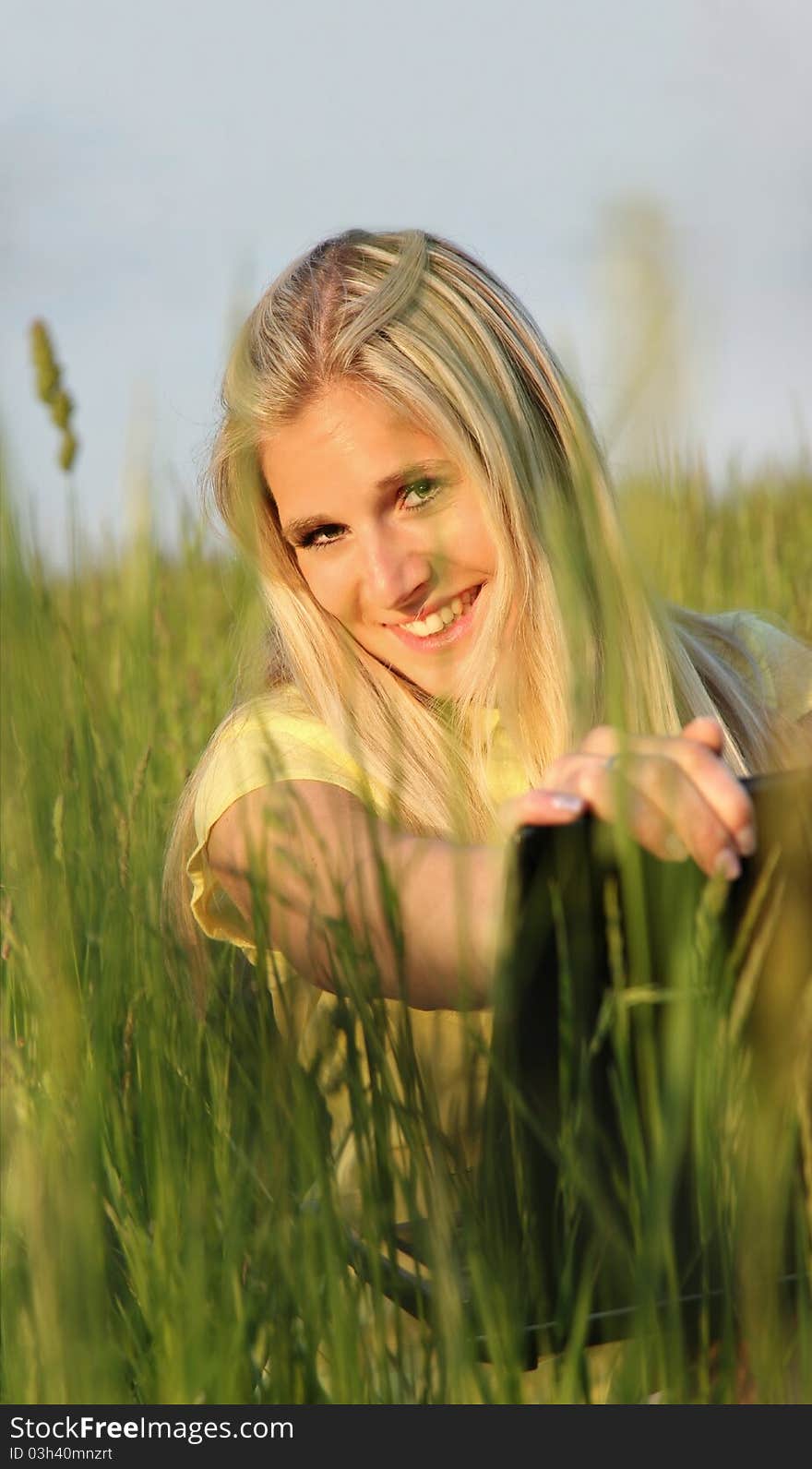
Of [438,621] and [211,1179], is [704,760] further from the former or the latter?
[438,621]

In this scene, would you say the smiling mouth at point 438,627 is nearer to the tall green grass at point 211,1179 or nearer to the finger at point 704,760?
the tall green grass at point 211,1179

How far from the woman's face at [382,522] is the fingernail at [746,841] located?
84 centimetres

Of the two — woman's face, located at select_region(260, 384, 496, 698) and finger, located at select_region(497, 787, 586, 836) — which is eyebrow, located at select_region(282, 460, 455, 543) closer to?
woman's face, located at select_region(260, 384, 496, 698)

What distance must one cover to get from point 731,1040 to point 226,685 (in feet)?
4.15

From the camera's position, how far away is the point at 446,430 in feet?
5.34

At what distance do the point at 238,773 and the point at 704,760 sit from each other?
0.75 m

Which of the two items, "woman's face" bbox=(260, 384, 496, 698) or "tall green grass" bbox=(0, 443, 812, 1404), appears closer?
"tall green grass" bbox=(0, 443, 812, 1404)

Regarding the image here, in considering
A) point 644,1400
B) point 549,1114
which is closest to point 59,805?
point 549,1114

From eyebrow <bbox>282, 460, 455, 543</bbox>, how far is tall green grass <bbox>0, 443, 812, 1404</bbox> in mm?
552

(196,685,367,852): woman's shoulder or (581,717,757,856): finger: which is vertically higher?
(196,685,367,852): woman's shoulder

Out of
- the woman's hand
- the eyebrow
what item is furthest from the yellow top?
the eyebrow

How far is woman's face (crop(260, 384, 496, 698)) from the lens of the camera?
1573 millimetres

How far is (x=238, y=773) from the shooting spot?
1464 millimetres

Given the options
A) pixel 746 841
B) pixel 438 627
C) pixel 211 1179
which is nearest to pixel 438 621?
pixel 438 627
